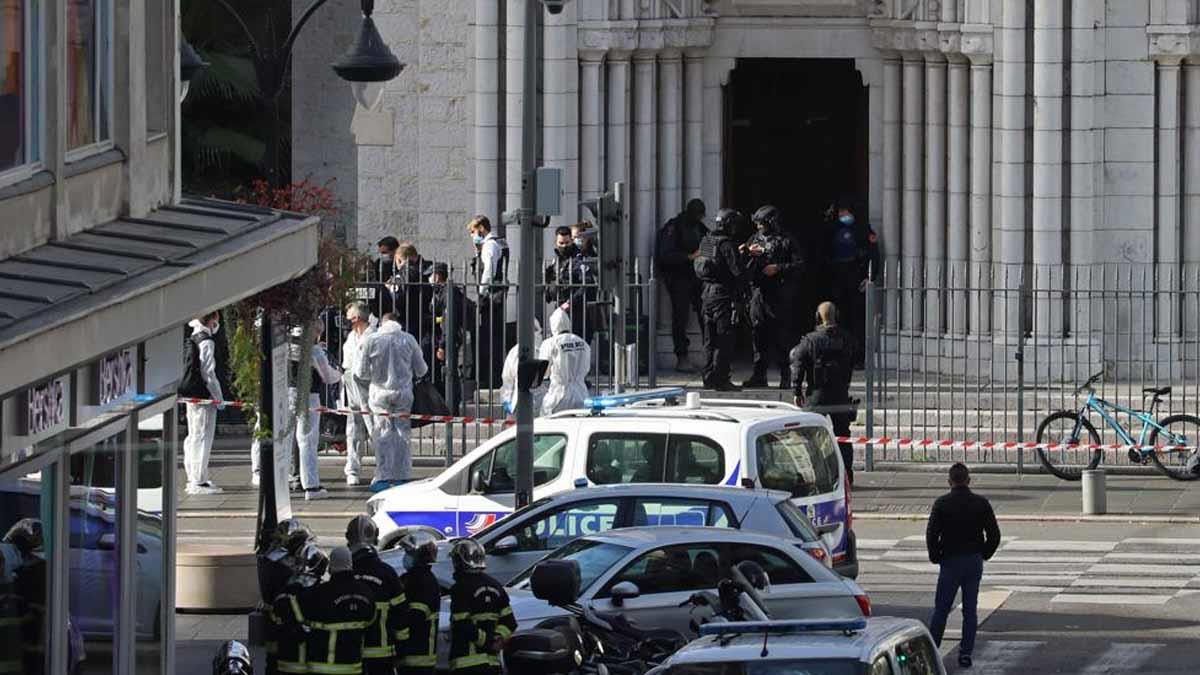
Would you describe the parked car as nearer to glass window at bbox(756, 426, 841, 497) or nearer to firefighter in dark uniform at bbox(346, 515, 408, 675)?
firefighter in dark uniform at bbox(346, 515, 408, 675)

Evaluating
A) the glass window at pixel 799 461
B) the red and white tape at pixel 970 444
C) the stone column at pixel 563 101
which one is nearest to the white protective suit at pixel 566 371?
the red and white tape at pixel 970 444

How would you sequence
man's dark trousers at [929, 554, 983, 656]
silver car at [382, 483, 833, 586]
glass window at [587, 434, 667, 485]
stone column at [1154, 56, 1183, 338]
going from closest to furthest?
1. silver car at [382, 483, 833, 586]
2. man's dark trousers at [929, 554, 983, 656]
3. glass window at [587, 434, 667, 485]
4. stone column at [1154, 56, 1183, 338]

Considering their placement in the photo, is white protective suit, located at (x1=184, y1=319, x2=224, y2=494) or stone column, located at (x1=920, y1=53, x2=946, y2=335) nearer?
white protective suit, located at (x1=184, y1=319, x2=224, y2=494)

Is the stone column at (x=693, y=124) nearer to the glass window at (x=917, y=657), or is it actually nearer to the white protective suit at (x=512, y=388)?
the white protective suit at (x=512, y=388)

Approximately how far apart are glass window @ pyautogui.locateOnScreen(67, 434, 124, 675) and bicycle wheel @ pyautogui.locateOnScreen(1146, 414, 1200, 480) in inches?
554

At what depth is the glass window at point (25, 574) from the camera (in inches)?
521

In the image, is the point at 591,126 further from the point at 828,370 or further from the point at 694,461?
the point at 694,461

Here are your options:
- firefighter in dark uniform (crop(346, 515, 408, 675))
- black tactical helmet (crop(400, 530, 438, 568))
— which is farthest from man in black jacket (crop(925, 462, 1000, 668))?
firefighter in dark uniform (crop(346, 515, 408, 675))

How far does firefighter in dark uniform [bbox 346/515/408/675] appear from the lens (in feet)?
53.0

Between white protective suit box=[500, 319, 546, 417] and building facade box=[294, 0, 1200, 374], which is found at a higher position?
building facade box=[294, 0, 1200, 374]

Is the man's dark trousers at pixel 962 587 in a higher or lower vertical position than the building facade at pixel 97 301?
lower

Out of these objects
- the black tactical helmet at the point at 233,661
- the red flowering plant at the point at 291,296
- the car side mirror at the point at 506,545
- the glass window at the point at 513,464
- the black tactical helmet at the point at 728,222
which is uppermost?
the black tactical helmet at the point at 728,222

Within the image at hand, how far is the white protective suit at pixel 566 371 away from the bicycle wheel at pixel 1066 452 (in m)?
4.29

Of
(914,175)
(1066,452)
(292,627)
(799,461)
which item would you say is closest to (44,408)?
(292,627)
